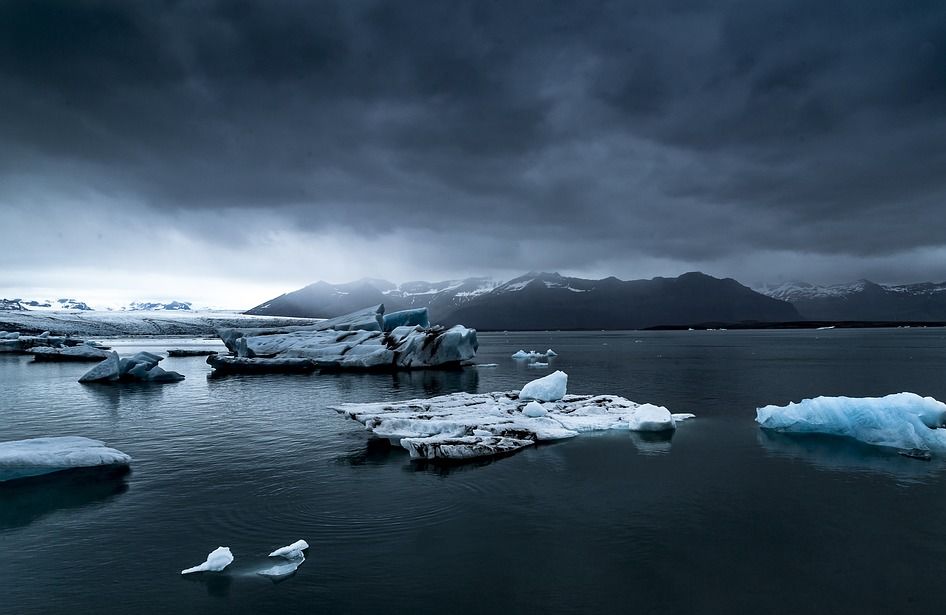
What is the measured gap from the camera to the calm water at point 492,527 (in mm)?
8156

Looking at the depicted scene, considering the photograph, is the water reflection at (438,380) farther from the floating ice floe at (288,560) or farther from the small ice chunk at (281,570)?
the small ice chunk at (281,570)

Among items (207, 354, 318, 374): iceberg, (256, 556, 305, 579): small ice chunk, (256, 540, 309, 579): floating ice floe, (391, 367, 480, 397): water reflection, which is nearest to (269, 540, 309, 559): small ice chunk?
(256, 540, 309, 579): floating ice floe

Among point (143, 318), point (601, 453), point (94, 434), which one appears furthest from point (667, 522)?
point (143, 318)

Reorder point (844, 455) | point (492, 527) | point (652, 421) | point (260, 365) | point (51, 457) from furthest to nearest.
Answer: point (260, 365)
point (652, 421)
point (844, 455)
point (51, 457)
point (492, 527)

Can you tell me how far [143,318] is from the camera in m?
155

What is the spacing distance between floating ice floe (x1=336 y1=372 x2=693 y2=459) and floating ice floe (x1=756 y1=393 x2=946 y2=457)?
14.0ft

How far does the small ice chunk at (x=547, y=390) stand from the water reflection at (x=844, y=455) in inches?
364

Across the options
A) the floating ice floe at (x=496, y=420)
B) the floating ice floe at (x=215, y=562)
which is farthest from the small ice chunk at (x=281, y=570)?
the floating ice floe at (x=496, y=420)

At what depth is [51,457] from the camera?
1493 centimetres

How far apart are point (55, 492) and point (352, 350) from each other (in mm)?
36724

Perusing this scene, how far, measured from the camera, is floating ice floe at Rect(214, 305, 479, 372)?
5016cm

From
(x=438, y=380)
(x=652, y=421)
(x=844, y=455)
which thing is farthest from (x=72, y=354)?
(x=844, y=455)

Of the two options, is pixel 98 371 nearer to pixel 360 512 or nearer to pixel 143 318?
pixel 360 512

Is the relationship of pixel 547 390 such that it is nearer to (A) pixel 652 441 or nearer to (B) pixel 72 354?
(A) pixel 652 441
